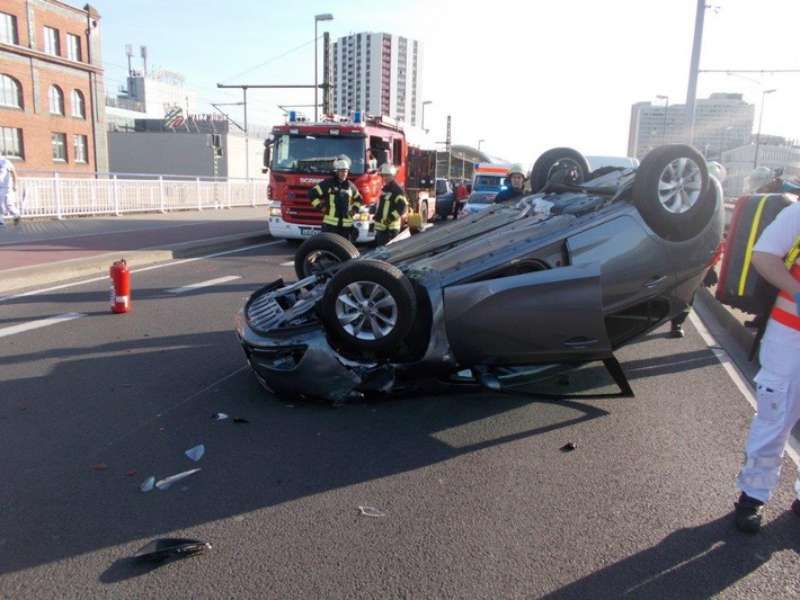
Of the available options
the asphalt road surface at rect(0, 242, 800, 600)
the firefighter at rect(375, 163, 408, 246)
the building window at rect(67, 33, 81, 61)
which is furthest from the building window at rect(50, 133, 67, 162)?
the asphalt road surface at rect(0, 242, 800, 600)

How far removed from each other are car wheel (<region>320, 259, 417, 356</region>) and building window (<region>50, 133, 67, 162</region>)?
48.1m

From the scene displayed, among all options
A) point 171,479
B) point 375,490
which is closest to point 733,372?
point 375,490

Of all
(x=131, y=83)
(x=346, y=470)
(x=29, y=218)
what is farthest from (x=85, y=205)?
(x=131, y=83)

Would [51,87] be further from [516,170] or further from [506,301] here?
[506,301]

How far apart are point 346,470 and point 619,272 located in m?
2.35

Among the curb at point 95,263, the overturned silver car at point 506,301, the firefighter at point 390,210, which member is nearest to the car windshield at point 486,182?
the curb at point 95,263

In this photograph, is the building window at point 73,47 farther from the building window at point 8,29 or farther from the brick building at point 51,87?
the building window at point 8,29

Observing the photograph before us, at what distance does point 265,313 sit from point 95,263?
289 inches

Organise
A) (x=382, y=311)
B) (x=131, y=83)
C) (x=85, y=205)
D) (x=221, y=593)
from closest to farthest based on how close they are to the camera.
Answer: (x=221, y=593)
(x=382, y=311)
(x=85, y=205)
(x=131, y=83)

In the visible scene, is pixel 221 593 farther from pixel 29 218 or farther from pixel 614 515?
pixel 29 218

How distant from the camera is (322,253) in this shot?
22.3ft

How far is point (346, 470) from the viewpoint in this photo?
3701mm

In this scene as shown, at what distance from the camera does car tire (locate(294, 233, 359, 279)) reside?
666 cm

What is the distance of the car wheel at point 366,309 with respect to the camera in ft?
14.4
